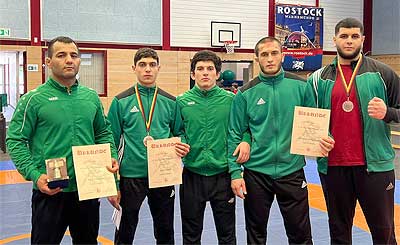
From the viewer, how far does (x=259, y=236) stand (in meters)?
3.89

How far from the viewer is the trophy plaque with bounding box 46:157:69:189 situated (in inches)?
128

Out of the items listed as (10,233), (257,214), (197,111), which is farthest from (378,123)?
(10,233)

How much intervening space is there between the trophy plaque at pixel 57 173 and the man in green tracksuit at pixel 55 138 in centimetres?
6

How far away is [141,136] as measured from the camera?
4.10 m

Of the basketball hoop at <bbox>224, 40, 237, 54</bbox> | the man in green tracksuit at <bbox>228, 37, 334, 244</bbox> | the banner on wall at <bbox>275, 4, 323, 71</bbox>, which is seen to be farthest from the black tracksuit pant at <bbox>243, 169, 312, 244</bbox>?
the banner on wall at <bbox>275, 4, 323, 71</bbox>

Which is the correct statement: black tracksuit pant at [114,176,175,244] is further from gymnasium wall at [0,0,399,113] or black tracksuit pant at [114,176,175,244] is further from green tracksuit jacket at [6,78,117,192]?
gymnasium wall at [0,0,399,113]

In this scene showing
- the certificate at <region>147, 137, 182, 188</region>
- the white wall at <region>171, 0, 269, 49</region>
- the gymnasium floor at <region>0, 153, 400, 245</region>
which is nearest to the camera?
the certificate at <region>147, 137, 182, 188</region>

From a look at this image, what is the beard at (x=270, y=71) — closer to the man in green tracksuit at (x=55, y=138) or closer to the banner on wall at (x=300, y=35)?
the man in green tracksuit at (x=55, y=138)

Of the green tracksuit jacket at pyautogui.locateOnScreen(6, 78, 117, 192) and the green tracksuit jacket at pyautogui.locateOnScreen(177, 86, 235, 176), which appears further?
the green tracksuit jacket at pyautogui.locateOnScreen(177, 86, 235, 176)

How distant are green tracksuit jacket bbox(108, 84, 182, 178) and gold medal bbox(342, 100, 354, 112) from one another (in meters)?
1.43

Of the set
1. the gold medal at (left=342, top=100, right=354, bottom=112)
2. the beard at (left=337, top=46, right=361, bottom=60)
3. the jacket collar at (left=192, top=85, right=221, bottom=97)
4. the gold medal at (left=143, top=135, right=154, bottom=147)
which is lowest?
the gold medal at (left=143, top=135, right=154, bottom=147)

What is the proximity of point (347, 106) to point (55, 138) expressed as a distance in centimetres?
231

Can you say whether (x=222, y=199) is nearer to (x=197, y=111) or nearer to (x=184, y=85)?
(x=197, y=111)

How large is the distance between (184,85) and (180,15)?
2733 millimetres
